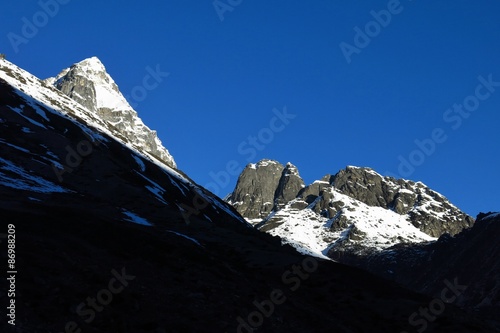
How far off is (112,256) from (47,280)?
906 centimetres

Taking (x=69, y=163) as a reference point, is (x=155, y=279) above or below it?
below

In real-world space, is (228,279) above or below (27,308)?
above

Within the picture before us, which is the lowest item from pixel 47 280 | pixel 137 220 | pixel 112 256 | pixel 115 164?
pixel 47 280

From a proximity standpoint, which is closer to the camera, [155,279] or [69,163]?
[155,279]

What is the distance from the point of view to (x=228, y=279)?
140 ft

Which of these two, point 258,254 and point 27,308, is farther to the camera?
point 258,254

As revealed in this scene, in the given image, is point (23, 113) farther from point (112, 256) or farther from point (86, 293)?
point (86, 293)

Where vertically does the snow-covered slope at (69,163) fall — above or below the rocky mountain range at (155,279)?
above

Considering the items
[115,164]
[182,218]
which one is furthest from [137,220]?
[115,164]

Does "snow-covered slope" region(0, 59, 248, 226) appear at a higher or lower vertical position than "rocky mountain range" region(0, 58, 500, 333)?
higher

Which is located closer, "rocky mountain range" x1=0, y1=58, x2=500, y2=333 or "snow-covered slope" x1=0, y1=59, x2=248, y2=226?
"rocky mountain range" x1=0, y1=58, x2=500, y2=333

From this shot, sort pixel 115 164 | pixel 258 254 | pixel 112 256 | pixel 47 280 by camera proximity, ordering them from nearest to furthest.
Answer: pixel 47 280
pixel 112 256
pixel 258 254
pixel 115 164

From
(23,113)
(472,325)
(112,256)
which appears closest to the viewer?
(112,256)

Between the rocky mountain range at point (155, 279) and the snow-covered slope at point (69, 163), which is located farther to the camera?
the snow-covered slope at point (69, 163)
